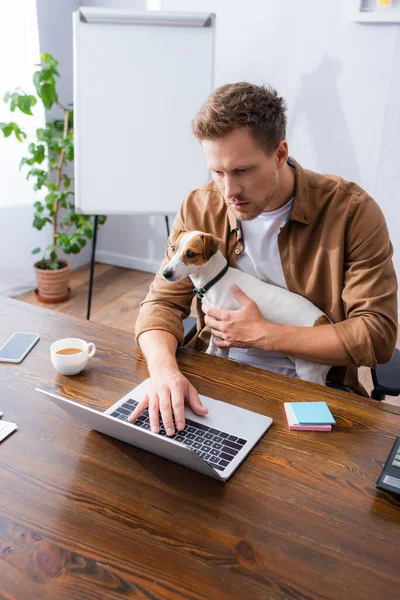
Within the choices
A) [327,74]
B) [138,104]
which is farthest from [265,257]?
[327,74]

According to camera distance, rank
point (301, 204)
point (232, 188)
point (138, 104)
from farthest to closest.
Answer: point (138, 104), point (301, 204), point (232, 188)

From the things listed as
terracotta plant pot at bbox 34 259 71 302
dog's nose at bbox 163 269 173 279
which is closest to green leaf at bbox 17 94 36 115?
terracotta plant pot at bbox 34 259 71 302

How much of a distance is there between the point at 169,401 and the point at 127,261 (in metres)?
3.01

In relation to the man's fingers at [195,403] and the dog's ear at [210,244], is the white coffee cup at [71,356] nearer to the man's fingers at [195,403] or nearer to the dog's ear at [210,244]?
the man's fingers at [195,403]

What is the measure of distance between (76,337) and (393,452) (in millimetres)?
792

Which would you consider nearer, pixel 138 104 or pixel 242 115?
pixel 242 115

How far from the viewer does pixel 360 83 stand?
2832mm

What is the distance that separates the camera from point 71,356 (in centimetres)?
113

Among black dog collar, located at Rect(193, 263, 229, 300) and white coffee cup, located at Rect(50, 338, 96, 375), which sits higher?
black dog collar, located at Rect(193, 263, 229, 300)

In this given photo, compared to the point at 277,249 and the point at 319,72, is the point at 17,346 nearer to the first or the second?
the point at 277,249

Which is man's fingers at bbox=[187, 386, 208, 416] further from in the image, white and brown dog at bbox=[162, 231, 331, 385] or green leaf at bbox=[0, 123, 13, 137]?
green leaf at bbox=[0, 123, 13, 137]

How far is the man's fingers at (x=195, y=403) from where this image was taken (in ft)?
3.29

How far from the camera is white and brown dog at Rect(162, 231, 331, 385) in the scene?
136 cm

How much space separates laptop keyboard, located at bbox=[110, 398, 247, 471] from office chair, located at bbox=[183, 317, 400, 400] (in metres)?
0.44
